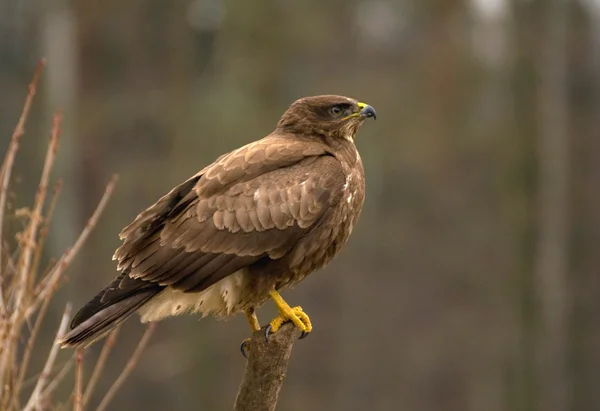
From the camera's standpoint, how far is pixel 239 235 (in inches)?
173

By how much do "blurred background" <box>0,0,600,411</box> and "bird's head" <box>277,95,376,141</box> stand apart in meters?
6.15

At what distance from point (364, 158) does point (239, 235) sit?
366 inches

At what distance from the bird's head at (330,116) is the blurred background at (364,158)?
242 inches

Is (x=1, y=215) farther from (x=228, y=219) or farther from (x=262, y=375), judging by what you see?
(x=262, y=375)

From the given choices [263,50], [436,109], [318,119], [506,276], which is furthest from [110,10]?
[318,119]

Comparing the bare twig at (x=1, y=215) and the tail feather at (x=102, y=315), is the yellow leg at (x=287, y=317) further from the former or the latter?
the bare twig at (x=1, y=215)

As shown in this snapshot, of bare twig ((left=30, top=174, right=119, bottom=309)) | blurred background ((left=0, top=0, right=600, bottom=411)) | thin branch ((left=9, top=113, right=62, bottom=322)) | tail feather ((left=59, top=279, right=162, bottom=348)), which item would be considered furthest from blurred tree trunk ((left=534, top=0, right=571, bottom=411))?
thin branch ((left=9, top=113, right=62, bottom=322))

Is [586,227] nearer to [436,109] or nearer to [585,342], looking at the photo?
[585,342]

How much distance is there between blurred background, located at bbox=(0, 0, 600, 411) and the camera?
11.5m

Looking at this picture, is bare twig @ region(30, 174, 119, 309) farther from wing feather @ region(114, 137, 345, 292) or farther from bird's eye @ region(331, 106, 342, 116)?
bird's eye @ region(331, 106, 342, 116)

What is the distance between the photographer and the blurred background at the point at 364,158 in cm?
1153

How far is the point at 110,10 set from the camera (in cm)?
1296

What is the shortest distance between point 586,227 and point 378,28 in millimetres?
4293

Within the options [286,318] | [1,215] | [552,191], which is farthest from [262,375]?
[552,191]
